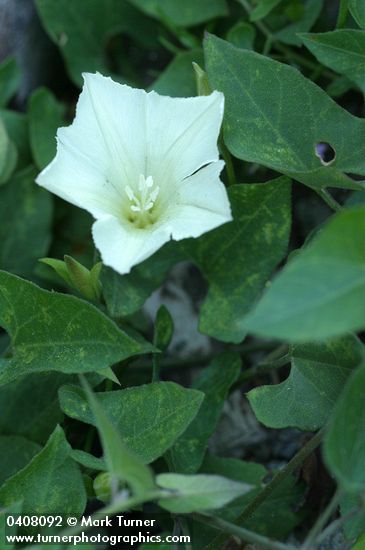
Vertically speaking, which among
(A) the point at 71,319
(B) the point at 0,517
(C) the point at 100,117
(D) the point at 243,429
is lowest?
(D) the point at 243,429

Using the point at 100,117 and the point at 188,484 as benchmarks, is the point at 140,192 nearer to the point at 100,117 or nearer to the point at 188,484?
the point at 100,117

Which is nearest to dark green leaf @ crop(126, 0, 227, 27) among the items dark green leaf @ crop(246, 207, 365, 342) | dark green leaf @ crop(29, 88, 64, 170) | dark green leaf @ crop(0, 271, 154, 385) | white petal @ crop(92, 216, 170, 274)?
dark green leaf @ crop(29, 88, 64, 170)

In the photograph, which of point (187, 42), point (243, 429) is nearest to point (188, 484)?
point (243, 429)

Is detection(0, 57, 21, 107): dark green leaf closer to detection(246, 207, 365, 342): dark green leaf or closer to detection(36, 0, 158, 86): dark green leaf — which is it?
detection(36, 0, 158, 86): dark green leaf

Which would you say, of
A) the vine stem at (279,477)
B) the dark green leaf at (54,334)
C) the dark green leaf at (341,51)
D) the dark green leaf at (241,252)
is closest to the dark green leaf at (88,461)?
the dark green leaf at (54,334)

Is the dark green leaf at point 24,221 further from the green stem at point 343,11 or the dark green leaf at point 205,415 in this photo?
the green stem at point 343,11

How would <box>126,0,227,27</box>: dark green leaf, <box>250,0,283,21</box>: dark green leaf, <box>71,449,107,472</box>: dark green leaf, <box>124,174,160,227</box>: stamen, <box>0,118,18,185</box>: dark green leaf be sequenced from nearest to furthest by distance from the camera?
<box>71,449,107,472</box>: dark green leaf, <box>124,174,160,227</box>: stamen, <box>250,0,283,21</box>: dark green leaf, <box>0,118,18,185</box>: dark green leaf, <box>126,0,227,27</box>: dark green leaf

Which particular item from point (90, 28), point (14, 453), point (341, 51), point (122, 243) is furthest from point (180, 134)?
point (90, 28)
